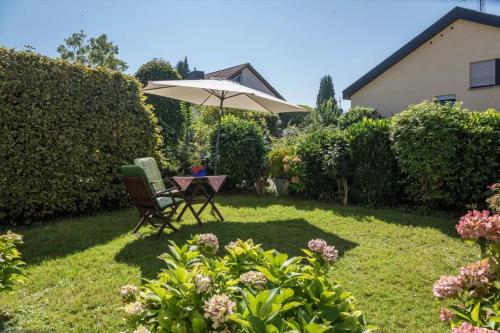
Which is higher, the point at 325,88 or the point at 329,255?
the point at 325,88

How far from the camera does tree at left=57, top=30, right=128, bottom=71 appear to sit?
42.5 m

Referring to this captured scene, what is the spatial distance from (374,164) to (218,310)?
700cm

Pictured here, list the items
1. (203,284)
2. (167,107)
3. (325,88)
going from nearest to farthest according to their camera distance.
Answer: (203,284), (167,107), (325,88)

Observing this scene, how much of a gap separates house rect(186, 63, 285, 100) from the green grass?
2372cm

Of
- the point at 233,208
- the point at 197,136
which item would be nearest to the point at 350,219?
the point at 233,208

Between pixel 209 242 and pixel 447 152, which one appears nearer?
pixel 209 242

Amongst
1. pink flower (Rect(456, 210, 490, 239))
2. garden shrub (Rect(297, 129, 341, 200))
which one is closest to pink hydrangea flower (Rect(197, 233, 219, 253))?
pink flower (Rect(456, 210, 490, 239))

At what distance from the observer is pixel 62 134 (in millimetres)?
6754

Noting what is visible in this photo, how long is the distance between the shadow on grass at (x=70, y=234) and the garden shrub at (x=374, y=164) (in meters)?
4.76

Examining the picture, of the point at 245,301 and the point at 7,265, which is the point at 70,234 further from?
the point at 245,301

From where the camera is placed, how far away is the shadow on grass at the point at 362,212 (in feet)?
20.8

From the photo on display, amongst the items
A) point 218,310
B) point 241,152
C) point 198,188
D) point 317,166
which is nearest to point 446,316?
point 218,310

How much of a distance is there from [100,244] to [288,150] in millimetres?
5498

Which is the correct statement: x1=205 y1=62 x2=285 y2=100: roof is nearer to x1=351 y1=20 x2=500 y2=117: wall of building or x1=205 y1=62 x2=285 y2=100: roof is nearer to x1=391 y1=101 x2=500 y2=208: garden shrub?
x1=351 y1=20 x2=500 y2=117: wall of building
